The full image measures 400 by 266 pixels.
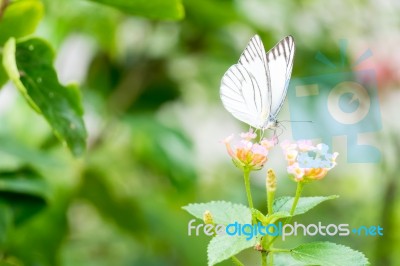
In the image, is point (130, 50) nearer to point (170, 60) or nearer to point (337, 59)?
point (170, 60)

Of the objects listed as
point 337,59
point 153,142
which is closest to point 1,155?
point 153,142

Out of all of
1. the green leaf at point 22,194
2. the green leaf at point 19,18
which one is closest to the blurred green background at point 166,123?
the green leaf at point 22,194

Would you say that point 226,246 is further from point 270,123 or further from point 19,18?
point 19,18

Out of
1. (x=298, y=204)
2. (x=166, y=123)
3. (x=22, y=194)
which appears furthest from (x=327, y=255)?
(x=166, y=123)

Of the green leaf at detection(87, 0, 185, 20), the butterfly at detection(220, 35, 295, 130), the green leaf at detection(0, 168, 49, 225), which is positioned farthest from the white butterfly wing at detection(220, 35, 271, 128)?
the green leaf at detection(0, 168, 49, 225)

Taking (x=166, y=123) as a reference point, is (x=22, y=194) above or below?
below

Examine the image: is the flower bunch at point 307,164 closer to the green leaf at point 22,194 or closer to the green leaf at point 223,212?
the green leaf at point 223,212

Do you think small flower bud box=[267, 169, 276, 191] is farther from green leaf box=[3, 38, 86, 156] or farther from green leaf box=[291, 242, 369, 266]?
green leaf box=[3, 38, 86, 156]
